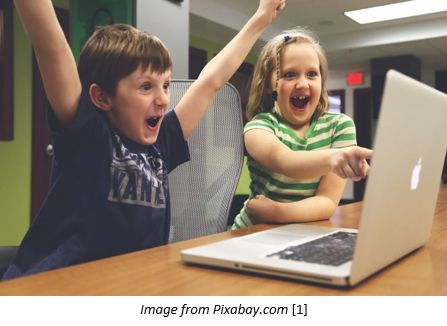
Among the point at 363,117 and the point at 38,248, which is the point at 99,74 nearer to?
the point at 38,248

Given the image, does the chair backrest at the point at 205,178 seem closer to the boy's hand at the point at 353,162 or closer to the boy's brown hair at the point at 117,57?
the boy's brown hair at the point at 117,57

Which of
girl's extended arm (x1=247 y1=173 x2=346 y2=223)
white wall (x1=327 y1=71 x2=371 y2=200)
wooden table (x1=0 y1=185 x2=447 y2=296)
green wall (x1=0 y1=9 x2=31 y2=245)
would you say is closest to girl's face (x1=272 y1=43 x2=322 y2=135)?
girl's extended arm (x1=247 y1=173 x2=346 y2=223)

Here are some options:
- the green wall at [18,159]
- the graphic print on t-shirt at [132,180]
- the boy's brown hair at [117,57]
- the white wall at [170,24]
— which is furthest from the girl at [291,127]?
the green wall at [18,159]

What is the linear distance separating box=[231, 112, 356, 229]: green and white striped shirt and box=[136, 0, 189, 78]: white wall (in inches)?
36.0

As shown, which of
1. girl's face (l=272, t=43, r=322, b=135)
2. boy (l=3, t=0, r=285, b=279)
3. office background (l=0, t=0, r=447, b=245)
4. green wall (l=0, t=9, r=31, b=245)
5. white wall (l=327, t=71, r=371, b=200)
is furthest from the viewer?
white wall (l=327, t=71, r=371, b=200)

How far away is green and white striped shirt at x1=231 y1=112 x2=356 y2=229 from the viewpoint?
49.4 inches

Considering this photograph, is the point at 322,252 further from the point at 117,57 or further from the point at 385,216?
the point at 117,57

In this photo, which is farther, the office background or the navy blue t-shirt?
the office background

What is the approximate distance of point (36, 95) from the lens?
364 centimetres

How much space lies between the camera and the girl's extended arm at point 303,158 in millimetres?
786

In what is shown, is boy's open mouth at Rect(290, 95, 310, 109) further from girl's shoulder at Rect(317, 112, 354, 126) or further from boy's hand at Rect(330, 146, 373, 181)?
boy's hand at Rect(330, 146, 373, 181)

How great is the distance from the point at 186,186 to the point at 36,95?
2772mm
